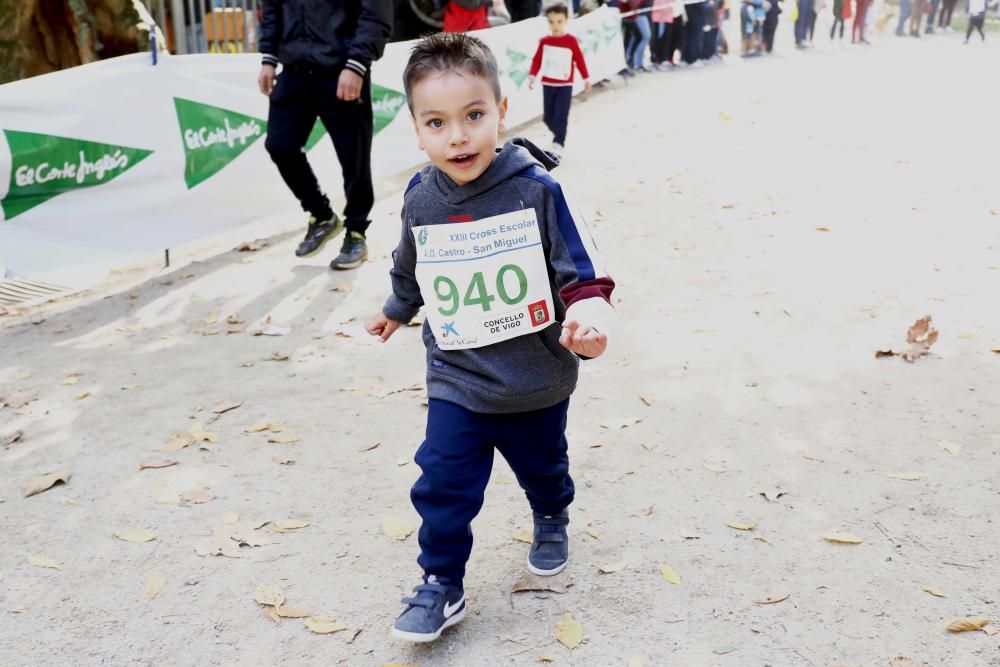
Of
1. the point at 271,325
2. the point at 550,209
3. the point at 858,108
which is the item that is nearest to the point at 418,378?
the point at 271,325

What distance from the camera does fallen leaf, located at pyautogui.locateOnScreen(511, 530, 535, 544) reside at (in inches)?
142

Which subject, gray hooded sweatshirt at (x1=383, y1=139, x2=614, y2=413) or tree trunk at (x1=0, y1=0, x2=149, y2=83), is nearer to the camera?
gray hooded sweatshirt at (x1=383, y1=139, x2=614, y2=413)

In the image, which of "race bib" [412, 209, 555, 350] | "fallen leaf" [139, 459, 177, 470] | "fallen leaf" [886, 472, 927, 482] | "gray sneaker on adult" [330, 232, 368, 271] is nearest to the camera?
"race bib" [412, 209, 555, 350]

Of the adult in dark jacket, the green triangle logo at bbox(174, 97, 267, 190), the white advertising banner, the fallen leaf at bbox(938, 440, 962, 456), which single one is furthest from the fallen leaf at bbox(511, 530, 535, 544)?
the green triangle logo at bbox(174, 97, 267, 190)

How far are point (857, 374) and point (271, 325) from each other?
10.2 ft

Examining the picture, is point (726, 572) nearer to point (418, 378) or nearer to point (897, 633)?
point (897, 633)

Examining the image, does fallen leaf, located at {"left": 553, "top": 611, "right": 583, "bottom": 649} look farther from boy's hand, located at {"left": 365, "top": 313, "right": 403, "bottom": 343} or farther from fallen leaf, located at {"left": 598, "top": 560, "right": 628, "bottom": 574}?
boy's hand, located at {"left": 365, "top": 313, "right": 403, "bottom": 343}

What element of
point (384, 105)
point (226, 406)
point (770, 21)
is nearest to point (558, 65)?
point (384, 105)

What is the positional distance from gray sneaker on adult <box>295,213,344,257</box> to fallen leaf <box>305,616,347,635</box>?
4.17 meters

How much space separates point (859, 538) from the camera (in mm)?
3490

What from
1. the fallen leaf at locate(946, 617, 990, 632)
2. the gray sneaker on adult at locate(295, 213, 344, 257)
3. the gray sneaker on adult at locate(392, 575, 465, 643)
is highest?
the gray sneaker on adult at locate(392, 575, 465, 643)

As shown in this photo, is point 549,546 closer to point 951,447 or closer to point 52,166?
point 951,447

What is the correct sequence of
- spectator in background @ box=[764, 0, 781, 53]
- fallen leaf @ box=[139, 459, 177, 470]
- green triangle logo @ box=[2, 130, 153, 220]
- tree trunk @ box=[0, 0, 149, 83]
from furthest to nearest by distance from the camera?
spectator in background @ box=[764, 0, 781, 53]
tree trunk @ box=[0, 0, 149, 83]
green triangle logo @ box=[2, 130, 153, 220]
fallen leaf @ box=[139, 459, 177, 470]

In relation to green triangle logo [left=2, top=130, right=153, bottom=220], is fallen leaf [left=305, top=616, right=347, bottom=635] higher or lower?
lower
